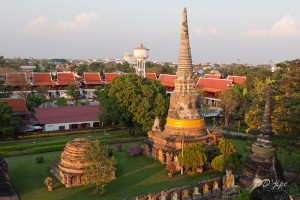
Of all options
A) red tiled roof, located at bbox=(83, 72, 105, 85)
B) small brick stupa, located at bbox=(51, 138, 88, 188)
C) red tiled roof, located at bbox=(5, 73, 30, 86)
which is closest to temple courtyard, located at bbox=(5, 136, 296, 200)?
small brick stupa, located at bbox=(51, 138, 88, 188)

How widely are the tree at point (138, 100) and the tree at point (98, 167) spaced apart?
1106 cm

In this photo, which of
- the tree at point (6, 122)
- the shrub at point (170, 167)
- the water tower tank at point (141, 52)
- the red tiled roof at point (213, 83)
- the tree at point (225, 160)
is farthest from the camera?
the water tower tank at point (141, 52)

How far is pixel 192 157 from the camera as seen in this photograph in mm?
22234

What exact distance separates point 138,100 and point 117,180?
11.3m

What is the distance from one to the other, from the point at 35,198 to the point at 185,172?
10.3m

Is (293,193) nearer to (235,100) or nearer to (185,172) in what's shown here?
(185,172)

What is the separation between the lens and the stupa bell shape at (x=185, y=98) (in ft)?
85.3

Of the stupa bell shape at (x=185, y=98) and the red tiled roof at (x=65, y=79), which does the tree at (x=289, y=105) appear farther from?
the red tiled roof at (x=65, y=79)

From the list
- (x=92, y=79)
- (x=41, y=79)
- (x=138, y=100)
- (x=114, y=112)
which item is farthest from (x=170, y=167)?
(x=92, y=79)

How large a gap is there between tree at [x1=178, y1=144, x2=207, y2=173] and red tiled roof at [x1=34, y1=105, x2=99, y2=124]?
721 inches

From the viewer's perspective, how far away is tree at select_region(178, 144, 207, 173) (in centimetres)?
2227

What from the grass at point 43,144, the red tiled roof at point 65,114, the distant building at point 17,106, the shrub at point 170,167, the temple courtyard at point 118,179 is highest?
the distant building at point 17,106

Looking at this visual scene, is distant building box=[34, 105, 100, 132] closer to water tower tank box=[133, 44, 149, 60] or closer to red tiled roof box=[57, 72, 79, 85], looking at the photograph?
red tiled roof box=[57, 72, 79, 85]

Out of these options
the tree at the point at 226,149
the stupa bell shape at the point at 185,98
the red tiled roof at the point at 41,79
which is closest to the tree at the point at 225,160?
the tree at the point at 226,149
